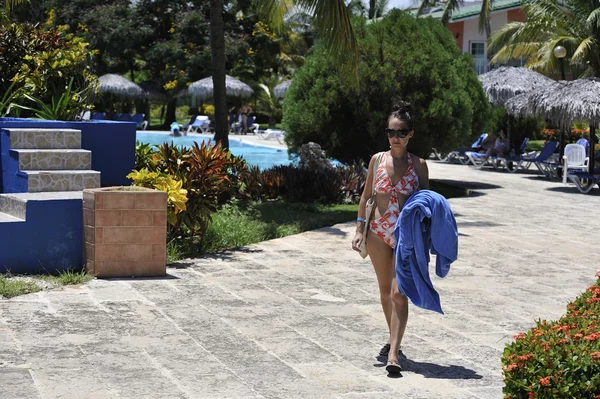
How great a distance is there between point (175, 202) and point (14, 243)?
5.56 ft

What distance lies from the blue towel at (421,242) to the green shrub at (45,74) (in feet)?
23.4

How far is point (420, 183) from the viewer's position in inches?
253

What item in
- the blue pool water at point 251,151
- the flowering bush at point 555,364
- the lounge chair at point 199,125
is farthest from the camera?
the lounge chair at point 199,125

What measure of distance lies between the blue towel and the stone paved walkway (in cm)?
55

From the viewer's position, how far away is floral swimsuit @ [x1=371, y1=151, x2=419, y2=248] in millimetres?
6324

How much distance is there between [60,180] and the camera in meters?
10.2

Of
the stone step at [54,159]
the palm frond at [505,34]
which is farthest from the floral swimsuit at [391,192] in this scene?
the palm frond at [505,34]

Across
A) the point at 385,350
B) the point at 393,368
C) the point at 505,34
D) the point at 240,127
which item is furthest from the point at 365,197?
the point at 240,127

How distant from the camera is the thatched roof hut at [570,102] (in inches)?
808

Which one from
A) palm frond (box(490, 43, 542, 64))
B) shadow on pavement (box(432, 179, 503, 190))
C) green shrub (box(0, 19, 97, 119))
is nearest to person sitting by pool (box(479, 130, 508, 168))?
shadow on pavement (box(432, 179, 503, 190))

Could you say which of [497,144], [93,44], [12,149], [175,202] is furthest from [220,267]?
[93,44]

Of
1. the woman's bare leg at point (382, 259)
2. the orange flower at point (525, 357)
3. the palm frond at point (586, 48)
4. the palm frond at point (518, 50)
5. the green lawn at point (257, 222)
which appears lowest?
the green lawn at point (257, 222)

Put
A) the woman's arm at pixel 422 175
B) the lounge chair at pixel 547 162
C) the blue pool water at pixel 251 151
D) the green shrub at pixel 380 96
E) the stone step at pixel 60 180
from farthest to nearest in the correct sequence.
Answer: the blue pool water at pixel 251 151, the lounge chair at pixel 547 162, the green shrub at pixel 380 96, the stone step at pixel 60 180, the woman's arm at pixel 422 175

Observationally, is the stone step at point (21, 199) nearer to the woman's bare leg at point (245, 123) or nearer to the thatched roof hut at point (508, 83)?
the thatched roof hut at point (508, 83)
